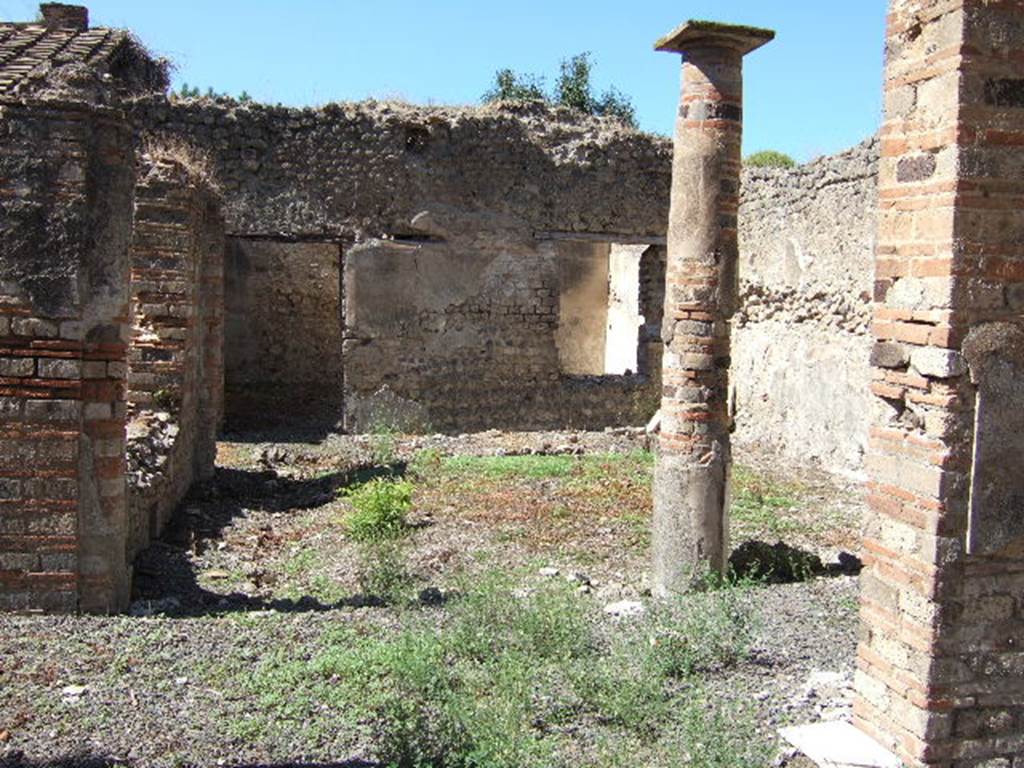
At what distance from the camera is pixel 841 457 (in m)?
11.8

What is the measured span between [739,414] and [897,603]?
34.1 feet

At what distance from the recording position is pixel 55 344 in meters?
5.93

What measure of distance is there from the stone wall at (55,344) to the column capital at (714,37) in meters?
3.71

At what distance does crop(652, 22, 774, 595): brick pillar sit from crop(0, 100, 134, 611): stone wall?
375 centimetres

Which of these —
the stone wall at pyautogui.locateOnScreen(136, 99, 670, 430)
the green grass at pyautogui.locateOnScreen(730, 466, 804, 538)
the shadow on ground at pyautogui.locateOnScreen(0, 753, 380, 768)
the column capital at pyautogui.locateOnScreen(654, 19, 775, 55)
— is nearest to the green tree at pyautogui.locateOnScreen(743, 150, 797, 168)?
the stone wall at pyautogui.locateOnScreen(136, 99, 670, 430)

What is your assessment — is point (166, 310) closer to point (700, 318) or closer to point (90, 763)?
point (700, 318)

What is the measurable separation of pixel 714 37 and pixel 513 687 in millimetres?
4583

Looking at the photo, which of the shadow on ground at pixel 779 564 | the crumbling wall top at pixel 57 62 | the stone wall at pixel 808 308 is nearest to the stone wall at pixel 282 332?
the crumbling wall top at pixel 57 62

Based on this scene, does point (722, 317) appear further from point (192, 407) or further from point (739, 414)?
point (739, 414)

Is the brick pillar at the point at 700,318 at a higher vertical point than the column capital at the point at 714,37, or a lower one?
lower

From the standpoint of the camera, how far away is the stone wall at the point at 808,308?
11477mm

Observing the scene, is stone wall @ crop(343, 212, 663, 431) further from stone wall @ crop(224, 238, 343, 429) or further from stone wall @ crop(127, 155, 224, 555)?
stone wall @ crop(127, 155, 224, 555)

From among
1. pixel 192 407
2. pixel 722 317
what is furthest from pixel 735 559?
pixel 192 407

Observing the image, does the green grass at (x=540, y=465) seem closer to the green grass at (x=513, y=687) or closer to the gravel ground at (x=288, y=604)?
the gravel ground at (x=288, y=604)
